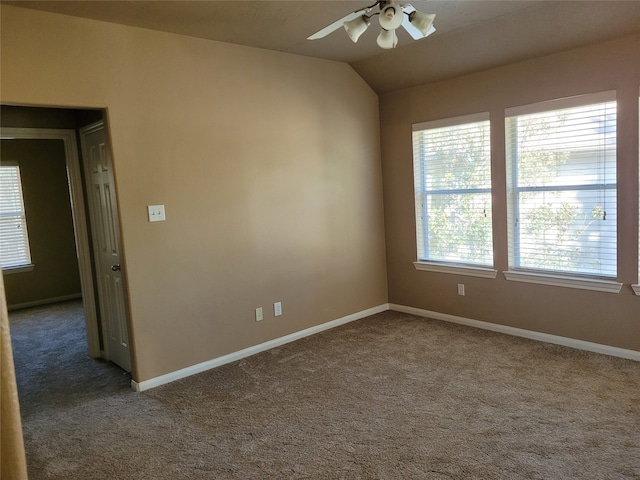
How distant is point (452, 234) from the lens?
15.7 feet

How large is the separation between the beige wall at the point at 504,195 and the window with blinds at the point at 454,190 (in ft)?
0.31

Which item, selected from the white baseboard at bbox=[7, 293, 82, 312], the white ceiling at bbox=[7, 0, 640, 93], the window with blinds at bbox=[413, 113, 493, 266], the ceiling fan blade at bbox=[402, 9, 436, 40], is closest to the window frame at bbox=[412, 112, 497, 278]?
the window with blinds at bbox=[413, 113, 493, 266]

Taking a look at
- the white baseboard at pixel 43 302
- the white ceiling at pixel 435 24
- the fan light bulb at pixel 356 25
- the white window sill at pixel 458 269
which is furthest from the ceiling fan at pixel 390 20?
the white baseboard at pixel 43 302

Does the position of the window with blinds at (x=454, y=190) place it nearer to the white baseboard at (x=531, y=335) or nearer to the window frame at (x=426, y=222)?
the window frame at (x=426, y=222)

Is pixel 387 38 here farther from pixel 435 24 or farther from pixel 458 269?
pixel 458 269

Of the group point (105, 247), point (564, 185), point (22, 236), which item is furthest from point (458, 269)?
point (22, 236)

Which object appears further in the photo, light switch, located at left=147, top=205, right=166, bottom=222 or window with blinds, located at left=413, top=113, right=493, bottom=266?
window with blinds, located at left=413, top=113, right=493, bottom=266

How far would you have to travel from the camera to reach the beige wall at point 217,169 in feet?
10.7

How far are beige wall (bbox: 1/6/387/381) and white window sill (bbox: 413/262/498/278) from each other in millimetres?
641

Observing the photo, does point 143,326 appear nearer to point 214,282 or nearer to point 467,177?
point 214,282

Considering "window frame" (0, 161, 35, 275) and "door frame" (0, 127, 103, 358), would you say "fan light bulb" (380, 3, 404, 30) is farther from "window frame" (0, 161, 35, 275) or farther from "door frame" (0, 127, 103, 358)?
"window frame" (0, 161, 35, 275)

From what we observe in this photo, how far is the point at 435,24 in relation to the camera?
3672 millimetres

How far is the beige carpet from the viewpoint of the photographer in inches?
98.3

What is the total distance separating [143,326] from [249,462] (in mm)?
1491
